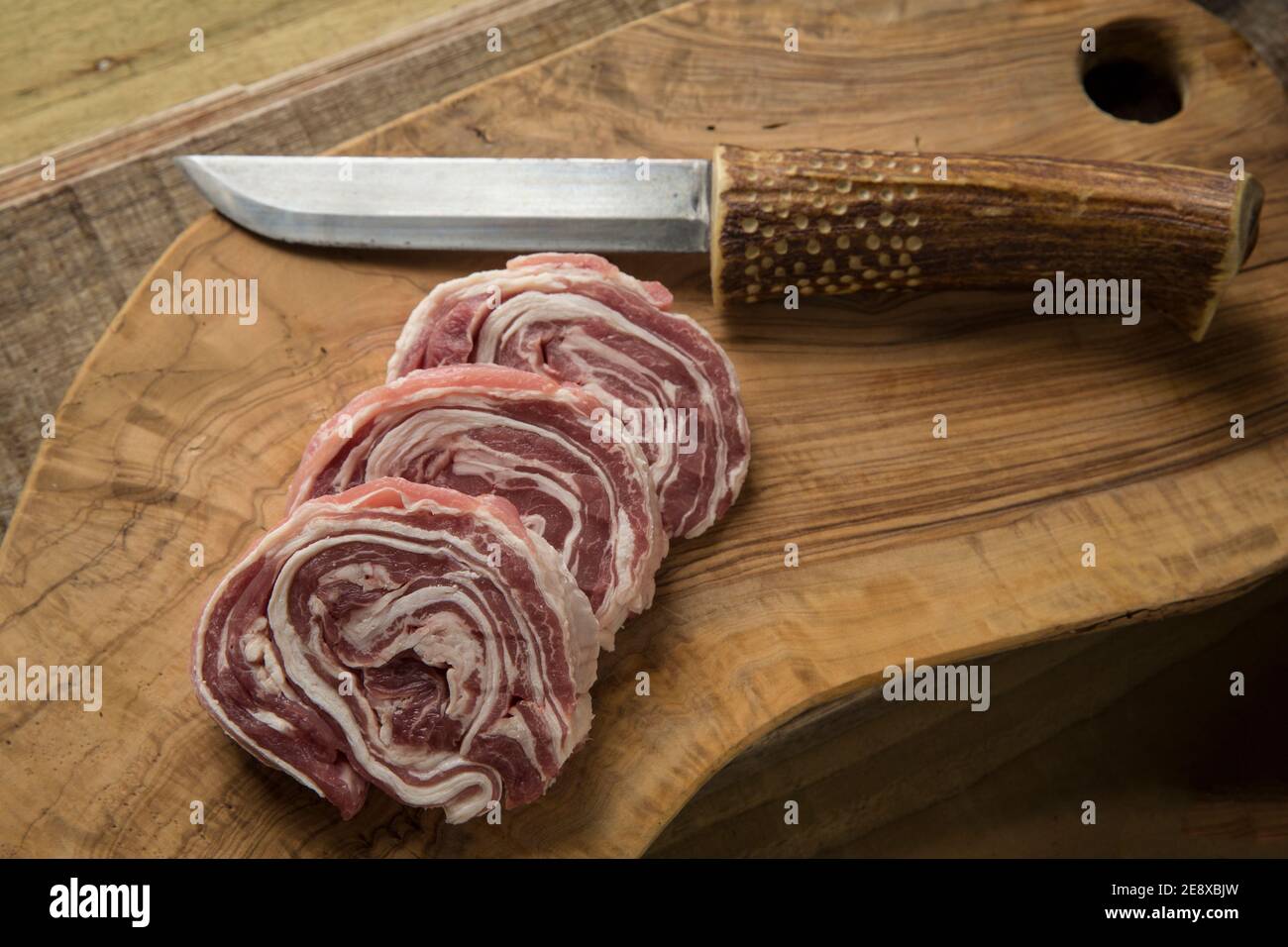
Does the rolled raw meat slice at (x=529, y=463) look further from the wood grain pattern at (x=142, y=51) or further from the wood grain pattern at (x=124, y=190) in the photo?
the wood grain pattern at (x=142, y=51)

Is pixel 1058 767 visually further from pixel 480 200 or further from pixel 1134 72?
pixel 480 200

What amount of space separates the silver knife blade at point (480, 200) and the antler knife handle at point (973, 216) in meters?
0.16

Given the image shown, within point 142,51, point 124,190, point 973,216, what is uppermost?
point 142,51

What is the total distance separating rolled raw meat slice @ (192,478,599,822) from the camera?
9.21 feet

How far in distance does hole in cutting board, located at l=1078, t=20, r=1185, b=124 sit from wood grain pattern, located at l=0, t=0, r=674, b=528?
6.47ft

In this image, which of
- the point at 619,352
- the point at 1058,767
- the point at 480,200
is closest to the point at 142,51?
the point at 480,200

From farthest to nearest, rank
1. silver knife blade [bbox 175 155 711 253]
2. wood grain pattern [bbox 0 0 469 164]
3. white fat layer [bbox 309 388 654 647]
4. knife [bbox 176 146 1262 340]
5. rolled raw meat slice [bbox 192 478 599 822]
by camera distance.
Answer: wood grain pattern [bbox 0 0 469 164], silver knife blade [bbox 175 155 711 253], knife [bbox 176 146 1262 340], white fat layer [bbox 309 388 654 647], rolled raw meat slice [bbox 192 478 599 822]

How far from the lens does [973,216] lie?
10.8 ft

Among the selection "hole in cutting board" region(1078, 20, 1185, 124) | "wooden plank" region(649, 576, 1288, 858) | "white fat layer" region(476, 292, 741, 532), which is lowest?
"wooden plank" region(649, 576, 1288, 858)

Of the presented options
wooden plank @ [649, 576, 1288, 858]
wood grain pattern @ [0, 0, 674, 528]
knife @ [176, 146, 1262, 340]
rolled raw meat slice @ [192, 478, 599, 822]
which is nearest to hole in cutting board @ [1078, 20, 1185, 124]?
knife @ [176, 146, 1262, 340]

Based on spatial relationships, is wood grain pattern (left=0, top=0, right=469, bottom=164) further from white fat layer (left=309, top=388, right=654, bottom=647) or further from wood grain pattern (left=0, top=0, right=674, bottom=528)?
white fat layer (left=309, top=388, right=654, bottom=647)

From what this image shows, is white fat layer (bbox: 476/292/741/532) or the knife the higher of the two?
the knife

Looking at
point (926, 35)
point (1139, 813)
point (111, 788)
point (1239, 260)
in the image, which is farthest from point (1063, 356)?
point (111, 788)

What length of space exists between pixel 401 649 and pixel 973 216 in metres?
1.88
